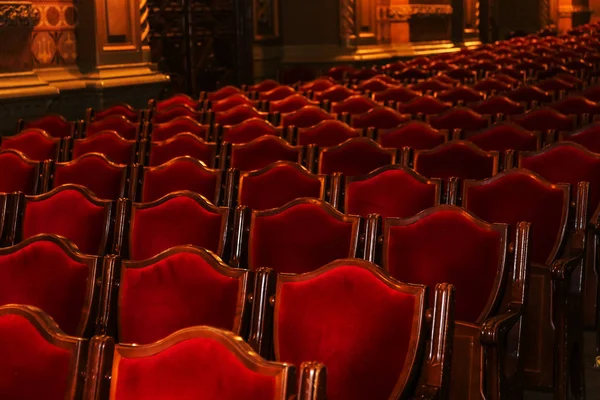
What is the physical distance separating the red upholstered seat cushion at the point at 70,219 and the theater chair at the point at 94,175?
0.97m

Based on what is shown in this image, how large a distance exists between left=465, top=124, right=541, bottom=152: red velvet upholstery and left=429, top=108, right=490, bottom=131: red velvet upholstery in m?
1.02

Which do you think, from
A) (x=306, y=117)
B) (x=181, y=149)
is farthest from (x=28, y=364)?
(x=306, y=117)

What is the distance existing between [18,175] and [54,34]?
524 centimetres

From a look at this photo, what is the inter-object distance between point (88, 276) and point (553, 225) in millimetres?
2102

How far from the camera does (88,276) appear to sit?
346cm

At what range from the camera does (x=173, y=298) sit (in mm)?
3314

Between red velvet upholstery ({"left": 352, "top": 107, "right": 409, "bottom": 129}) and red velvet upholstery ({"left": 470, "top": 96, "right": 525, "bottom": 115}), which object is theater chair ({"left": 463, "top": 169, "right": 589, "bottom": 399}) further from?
red velvet upholstery ({"left": 470, "top": 96, "right": 525, "bottom": 115})

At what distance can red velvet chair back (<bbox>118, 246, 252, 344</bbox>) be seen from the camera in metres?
3.24

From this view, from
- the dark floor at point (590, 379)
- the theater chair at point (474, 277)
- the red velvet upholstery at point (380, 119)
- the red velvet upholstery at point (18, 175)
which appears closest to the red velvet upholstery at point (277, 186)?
the theater chair at point (474, 277)

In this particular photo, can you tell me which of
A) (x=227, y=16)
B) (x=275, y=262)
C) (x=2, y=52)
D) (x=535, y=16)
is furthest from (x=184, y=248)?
(x=535, y=16)

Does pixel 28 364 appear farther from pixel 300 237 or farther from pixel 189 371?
pixel 300 237

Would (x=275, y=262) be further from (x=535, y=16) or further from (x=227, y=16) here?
(x=535, y=16)

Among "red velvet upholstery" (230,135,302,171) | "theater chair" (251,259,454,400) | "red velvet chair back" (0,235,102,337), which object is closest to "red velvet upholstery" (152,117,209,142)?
"red velvet upholstery" (230,135,302,171)

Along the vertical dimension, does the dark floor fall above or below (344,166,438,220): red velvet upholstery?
below
